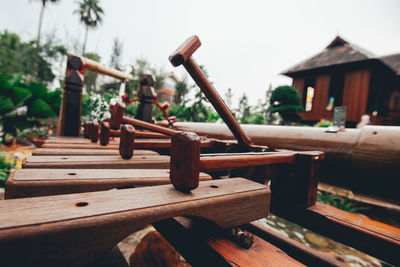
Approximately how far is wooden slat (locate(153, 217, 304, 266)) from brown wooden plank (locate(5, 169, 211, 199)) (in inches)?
7.9

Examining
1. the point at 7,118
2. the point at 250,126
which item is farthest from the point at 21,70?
the point at 250,126

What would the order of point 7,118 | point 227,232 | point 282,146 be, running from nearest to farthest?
point 227,232, point 282,146, point 7,118

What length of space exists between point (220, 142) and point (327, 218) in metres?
0.81

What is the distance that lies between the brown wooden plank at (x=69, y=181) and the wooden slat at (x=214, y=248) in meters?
0.20

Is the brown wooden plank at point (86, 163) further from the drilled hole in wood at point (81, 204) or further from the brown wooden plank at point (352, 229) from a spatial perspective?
the brown wooden plank at point (352, 229)

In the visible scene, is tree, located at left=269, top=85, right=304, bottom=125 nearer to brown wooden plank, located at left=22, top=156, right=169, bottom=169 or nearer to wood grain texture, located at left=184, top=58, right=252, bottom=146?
wood grain texture, located at left=184, top=58, right=252, bottom=146

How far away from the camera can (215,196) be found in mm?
647

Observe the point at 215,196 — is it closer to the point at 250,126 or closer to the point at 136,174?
the point at 136,174

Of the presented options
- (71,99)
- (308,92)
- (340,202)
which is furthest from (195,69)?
(308,92)

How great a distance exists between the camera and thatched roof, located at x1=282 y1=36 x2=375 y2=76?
12.4 m

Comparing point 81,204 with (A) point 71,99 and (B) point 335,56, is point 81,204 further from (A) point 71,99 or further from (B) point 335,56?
(B) point 335,56

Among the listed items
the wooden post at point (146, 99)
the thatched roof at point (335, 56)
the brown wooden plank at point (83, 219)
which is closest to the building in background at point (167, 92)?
the wooden post at point (146, 99)

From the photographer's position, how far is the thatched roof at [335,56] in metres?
12.4

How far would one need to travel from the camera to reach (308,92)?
14570mm
